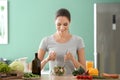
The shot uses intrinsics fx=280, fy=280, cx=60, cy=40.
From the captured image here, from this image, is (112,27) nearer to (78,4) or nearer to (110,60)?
(110,60)

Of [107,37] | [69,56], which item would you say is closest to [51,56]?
[69,56]

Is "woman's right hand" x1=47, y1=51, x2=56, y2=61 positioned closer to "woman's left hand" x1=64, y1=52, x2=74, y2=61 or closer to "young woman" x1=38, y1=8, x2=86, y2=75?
"young woman" x1=38, y1=8, x2=86, y2=75

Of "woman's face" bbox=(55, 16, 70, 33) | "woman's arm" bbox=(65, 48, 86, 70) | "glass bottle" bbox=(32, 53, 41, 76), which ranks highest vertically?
"woman's face" bbox=(55, 16, 70, 33)

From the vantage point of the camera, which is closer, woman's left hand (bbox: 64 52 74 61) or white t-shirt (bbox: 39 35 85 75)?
woman's left hand (bbox: 64 52 74 61)

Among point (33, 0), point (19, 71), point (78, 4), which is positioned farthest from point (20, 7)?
point (19, 71)

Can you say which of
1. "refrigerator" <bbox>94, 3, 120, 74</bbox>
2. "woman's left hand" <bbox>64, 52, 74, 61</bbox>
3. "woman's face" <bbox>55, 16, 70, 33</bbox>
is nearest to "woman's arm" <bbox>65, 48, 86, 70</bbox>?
"woman's left hand" <bbox>64, 52, 74, 61</bbox>

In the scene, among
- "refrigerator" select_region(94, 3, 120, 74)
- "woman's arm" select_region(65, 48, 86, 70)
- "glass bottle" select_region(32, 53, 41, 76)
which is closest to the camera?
"glass bottle" select_region(32, 53, 41, 76)

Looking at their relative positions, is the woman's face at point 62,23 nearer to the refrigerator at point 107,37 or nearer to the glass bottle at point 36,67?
the glass bottle at point 36,67

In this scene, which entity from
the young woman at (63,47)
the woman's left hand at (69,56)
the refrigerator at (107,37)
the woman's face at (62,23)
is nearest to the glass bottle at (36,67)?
the young woman at (63,47)

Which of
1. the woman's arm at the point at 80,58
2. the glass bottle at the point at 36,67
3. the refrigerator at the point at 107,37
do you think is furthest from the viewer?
the refrigerator at the point at 107,37

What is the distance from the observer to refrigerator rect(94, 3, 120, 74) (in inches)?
183

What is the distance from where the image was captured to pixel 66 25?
2.49 m

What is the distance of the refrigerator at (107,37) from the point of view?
15.2ft

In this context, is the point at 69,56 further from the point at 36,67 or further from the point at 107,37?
the point at 107,37
